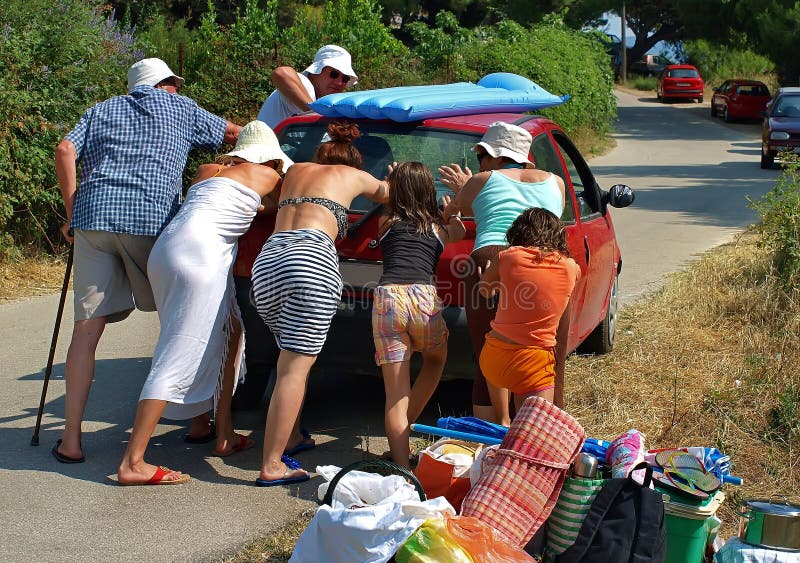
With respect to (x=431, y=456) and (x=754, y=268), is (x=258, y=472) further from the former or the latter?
(x=754, y=268)

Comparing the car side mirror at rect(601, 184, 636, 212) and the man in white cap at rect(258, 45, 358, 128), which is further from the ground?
the man in white cap at rect(258, 45, 358, 128)

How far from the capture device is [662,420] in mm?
5910

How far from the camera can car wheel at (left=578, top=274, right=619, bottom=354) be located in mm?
7312

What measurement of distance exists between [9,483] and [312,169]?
2.12 m

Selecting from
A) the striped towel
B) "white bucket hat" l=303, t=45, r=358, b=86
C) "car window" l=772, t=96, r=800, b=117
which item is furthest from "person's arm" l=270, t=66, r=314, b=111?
"car window" l=772, t=96, r=800, b=117

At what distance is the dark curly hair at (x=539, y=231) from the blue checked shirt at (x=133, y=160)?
184 centimetres

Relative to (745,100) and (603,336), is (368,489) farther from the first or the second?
(745,100)

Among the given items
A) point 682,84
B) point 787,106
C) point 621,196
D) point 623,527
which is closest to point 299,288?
point 623,527

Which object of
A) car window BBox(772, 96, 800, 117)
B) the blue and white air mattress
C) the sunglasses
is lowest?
car window BBox(772, 96, 800, 117)

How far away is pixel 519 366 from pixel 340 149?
1454 millimetres

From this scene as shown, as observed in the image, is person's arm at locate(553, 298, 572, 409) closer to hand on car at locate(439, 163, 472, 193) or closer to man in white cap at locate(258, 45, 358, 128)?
hand on car at locate(439, 163, 472, 193)

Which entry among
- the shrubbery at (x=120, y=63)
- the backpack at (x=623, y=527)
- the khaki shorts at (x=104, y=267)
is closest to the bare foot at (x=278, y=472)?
the khaki shorts at (x=104, y=267)

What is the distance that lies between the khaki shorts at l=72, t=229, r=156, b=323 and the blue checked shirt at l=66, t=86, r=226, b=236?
0.07m

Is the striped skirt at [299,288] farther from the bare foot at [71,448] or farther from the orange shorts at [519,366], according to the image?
the bare foot at [71,448]
